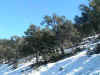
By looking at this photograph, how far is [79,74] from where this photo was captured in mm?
9680

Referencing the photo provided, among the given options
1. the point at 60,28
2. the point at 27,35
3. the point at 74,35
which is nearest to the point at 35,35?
the point at 27,35

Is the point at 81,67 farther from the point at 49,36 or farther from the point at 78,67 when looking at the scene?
the point at 49,36

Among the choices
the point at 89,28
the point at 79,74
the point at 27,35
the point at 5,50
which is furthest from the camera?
the point at 5,50

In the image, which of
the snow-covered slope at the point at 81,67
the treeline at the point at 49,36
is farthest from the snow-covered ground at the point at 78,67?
the treeline at the point at 49,36

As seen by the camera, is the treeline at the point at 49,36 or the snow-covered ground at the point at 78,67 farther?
the treeline at the point at 49,36

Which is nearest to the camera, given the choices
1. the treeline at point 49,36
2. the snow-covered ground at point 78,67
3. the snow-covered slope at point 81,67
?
the snow-covered slope at point 81,67

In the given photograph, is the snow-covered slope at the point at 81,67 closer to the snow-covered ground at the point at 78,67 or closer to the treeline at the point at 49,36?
the snow-covered ground at the point at 78,67

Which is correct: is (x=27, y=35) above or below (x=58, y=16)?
below

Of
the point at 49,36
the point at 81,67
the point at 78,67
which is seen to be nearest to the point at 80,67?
the point at 81,67

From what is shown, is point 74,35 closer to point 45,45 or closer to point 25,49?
point 45,45

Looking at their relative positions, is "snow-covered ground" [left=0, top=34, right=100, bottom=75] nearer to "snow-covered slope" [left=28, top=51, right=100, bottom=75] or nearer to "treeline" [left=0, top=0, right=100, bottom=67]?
"snow-covered slope" [left=28, top=51, right=100, bottom=75]

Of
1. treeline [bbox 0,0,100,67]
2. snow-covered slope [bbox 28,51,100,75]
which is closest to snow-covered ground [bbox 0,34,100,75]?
snow-covered slope [bbox 28,51,100,75]

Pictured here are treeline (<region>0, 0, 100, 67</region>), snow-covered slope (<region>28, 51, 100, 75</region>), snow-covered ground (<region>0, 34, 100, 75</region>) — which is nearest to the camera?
snow-covered slope (<region>28, 51, 100, 75</region>)

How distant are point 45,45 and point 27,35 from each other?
368 cm
